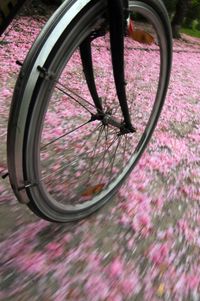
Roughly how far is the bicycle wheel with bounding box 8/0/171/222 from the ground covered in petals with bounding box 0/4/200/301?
0.12m

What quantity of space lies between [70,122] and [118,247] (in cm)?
134

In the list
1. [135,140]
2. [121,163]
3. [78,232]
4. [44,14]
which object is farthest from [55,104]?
[44,14]

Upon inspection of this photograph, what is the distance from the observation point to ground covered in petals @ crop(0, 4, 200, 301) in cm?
151

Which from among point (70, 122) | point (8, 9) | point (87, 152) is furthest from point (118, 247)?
point (70, 122)

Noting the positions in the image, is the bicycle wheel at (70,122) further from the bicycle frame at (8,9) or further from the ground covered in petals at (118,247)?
the bicycle frame at (8,9)

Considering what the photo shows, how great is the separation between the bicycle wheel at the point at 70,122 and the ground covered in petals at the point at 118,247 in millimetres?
124

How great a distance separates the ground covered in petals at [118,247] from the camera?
151 centimetres

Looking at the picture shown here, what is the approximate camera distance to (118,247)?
1.75 meters

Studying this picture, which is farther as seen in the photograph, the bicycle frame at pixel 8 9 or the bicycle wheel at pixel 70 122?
the bicycle frame at pixel 8 9

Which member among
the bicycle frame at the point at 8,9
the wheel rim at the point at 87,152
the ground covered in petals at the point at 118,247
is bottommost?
the ground covered in petals at the point at 118,247

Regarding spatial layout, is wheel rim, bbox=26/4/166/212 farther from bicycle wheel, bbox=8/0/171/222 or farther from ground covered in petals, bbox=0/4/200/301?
ground covered in petals, bbox=0/4/200/301

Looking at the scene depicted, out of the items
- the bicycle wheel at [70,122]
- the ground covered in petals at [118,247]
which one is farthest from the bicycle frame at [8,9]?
the ground covered in petals at [118,247]

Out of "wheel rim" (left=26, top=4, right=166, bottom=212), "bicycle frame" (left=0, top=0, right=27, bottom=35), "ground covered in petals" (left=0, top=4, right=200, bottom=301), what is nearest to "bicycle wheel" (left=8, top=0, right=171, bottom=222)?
"wheel rim" (left=26, top=4, right=166, bottom=212)

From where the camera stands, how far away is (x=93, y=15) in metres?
1.21
